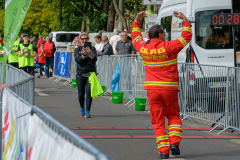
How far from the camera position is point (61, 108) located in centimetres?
1248

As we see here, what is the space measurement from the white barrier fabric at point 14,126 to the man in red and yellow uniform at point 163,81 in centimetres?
225

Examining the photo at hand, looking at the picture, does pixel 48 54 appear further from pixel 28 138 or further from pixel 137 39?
pixel 28 138

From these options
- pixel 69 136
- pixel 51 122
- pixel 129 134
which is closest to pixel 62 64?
pixel 129 134

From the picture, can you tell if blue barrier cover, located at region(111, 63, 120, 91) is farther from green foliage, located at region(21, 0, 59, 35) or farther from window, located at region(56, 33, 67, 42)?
green foliage, located at region(21, 0, 59, 35)

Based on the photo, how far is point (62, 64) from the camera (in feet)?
69.6

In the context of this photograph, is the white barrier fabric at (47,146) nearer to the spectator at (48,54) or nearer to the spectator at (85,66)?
the spectator at (85,66)

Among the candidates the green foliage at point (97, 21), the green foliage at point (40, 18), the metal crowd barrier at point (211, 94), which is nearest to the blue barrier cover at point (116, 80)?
the metal crowd barrier at point (211, 94)

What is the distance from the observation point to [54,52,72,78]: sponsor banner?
67.1 feet

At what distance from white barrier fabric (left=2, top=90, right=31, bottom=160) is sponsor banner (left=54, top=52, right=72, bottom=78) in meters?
14.9

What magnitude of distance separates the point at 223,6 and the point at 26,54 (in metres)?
6.77

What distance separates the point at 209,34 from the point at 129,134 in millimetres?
4083

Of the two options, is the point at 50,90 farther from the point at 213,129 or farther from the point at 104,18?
the point at 104,18

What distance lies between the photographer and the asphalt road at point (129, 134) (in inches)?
292

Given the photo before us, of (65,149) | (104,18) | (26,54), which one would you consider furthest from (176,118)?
(104,18)
